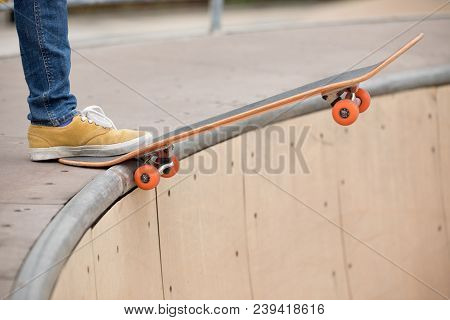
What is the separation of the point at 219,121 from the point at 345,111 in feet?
1.73

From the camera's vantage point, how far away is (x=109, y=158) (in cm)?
314

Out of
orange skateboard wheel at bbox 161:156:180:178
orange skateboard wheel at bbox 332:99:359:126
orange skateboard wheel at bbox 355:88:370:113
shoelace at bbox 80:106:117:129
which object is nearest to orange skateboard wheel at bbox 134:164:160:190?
orange skateboard wheel at bbox 161:156:180:178

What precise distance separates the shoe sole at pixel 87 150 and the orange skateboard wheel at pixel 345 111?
29.4 inches

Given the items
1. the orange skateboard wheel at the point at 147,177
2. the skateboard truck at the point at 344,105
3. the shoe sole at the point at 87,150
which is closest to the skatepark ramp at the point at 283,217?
the orange skateboard wheel at the point at 147,177

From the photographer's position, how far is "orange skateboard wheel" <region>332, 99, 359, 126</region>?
3.25 meters

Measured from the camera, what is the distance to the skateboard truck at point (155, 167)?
2938 mm

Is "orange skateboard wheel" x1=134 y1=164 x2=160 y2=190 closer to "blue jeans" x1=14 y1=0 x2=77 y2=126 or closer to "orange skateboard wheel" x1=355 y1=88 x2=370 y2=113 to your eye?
"blue jeans" x1=14 y1=0 x2=77 y2=126

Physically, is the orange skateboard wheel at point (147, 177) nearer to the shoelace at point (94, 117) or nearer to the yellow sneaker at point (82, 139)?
the yellow sneaker at point (82, 139)

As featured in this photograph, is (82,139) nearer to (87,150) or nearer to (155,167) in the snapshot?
(87,150)

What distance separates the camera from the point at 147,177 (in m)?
2.95

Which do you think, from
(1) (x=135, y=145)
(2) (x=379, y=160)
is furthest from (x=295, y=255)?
(1) (x=135, y=145)

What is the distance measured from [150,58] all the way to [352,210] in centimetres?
223

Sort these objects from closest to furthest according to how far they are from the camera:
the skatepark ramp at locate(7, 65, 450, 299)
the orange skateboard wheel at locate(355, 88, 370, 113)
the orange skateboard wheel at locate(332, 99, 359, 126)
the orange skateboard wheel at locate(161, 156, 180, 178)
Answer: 1. the skatepark ramp at locate(7, 65, 450, 299)
2. the orange skateboard wheel at locate(161, 156, 180, 178)
3. the orange skateboard wheel at locate(332, 99, 359, 126)
4. the orange skateboard wheel at locate(355, 88, 370, 113)

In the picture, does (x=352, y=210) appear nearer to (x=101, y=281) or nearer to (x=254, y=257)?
(x=254, y=257)
